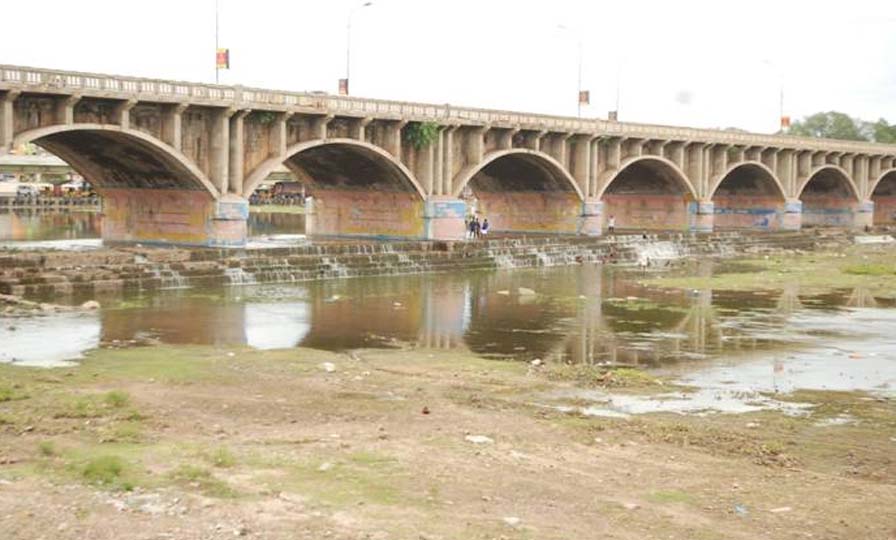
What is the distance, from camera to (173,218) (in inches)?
2240

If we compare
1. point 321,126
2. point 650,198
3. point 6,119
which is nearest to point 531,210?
point 650,198

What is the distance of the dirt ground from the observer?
13039 mm

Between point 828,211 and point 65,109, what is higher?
point 65,109

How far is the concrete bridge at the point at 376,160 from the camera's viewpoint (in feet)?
166

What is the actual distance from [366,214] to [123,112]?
78.2ft

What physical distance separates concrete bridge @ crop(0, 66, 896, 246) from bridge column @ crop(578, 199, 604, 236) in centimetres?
12

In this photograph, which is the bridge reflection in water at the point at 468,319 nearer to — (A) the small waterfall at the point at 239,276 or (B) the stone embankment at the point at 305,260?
(A) the small waterfall at the point at 239,276

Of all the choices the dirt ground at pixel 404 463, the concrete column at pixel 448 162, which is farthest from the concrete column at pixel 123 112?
the dirt ground at pixel 404 463

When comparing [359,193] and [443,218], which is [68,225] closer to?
[359,193]

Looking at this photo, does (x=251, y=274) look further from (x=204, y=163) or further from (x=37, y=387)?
(x=37, y=387)

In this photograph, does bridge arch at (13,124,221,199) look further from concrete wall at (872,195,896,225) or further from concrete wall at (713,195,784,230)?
concrete wall at (872,195,896,225)

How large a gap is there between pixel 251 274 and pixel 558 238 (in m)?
31.4

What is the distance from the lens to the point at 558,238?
7612cm

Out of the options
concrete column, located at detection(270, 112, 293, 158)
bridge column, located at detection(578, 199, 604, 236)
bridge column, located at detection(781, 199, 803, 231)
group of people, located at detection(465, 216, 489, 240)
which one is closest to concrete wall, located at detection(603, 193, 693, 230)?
bridge column, located at detection(578, 199, 604, 236)
